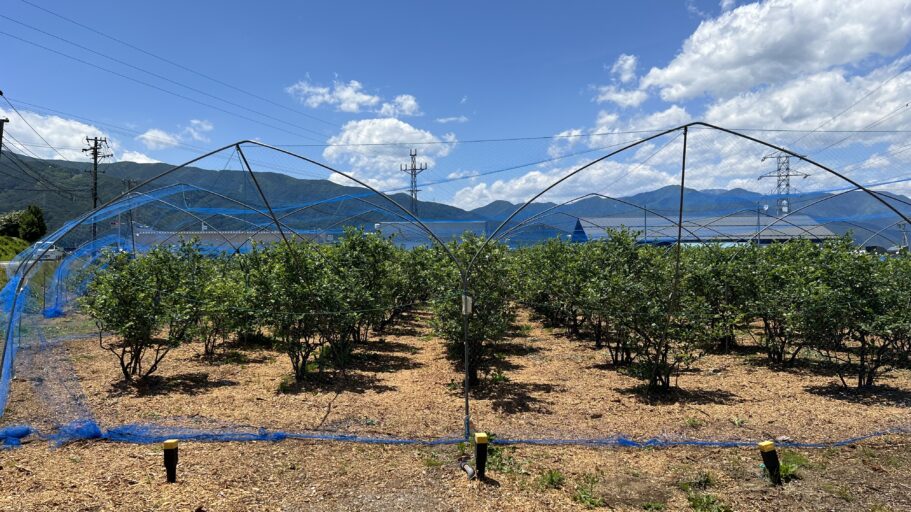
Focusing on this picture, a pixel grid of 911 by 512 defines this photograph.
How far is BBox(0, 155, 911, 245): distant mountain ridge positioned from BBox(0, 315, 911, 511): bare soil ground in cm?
659

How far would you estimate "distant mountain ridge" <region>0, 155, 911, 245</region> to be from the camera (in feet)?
82.5

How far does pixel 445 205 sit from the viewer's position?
66.0 meters

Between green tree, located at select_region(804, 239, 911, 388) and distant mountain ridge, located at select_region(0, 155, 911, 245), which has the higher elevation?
distant mountain ridge, located at select_region(0, 155, 911, 245)

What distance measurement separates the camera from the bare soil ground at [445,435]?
18.6 ft

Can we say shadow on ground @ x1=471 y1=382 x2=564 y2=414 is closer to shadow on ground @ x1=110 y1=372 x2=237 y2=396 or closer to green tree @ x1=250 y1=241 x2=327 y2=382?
green tree @ x1=250 y1=241 x2=327 y2=382

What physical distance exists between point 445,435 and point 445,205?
59016mm

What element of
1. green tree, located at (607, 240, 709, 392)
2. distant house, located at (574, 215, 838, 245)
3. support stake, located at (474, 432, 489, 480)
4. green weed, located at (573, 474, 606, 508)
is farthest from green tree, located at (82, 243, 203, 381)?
distant house, located at (574, 215, 838, 245)

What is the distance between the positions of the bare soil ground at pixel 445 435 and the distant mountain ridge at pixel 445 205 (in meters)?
6.59

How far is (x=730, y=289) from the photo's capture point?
13.7 m

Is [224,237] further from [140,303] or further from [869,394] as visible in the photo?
[869,394]

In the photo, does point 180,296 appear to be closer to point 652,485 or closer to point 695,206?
point 652,485

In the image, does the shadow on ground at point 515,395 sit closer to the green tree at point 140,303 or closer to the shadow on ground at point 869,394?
the shadow on ground at point 869,394

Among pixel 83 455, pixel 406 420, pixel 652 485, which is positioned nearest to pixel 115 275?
pixel 83 455

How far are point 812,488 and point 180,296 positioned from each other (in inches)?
429
